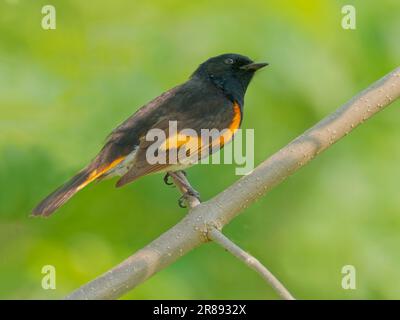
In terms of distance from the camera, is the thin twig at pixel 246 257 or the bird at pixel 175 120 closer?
the thin twig at pixel 246 257

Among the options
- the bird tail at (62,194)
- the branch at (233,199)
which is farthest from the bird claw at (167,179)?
the branch at (233,199)

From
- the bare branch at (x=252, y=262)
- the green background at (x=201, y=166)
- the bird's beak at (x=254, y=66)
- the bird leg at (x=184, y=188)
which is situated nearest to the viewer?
the bare branch at (x=252, y=262)

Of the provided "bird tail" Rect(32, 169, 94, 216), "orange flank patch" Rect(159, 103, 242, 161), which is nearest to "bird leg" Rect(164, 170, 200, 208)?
"orange flank patch" Rect(159, 103, 242, 161)

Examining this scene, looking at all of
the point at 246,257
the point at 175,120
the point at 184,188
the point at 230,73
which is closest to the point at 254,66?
the point at 230,73

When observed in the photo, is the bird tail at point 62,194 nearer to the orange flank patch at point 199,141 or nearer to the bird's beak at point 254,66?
the orange flank patch at point 199,141

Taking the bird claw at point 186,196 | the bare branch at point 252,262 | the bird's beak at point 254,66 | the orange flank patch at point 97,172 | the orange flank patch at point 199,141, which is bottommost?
the bare branch at point 252,262

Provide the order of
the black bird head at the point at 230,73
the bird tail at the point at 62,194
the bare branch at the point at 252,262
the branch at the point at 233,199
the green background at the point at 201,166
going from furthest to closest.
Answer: the black bird head at the point at 230,73, the green background at the point at 201,166, the bird tail at the point at 62,194, the branch at the point at 233,199, the bare branch at the point at 252,262

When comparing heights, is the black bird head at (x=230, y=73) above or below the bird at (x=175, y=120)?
above

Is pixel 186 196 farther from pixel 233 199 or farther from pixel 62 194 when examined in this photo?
pixel 62 194
